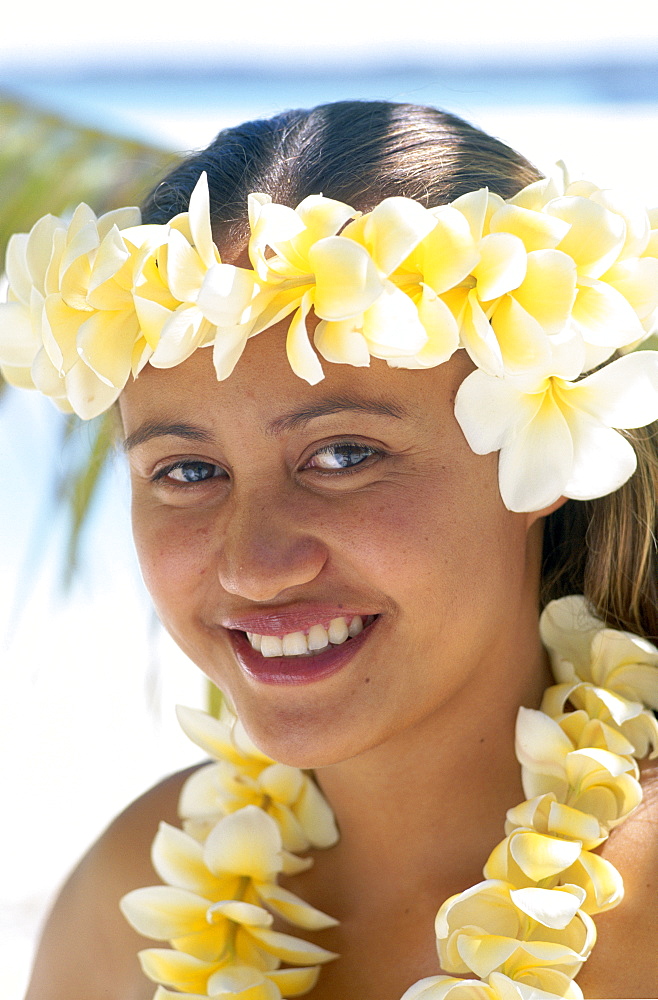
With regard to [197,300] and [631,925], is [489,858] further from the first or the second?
[197,300]

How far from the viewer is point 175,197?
82.4 inches

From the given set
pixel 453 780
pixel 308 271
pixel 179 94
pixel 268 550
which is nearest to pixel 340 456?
pixel 268 550

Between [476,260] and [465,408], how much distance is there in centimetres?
22

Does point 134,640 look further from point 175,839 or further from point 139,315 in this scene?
point 139,315

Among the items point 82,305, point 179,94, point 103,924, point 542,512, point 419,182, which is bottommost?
point 103,924

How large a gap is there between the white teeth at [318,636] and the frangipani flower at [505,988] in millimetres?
523

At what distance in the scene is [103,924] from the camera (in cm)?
240

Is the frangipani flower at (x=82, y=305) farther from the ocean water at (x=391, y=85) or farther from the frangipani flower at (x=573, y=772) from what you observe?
the frangipani flower at (x=573, y=772)

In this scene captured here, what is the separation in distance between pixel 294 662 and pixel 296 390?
1.45 feet

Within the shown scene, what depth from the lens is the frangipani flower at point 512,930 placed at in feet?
5.36

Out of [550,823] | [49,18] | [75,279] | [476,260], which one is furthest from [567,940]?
[49,18]

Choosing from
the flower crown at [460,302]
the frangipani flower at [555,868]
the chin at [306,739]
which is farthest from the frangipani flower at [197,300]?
the frangipani flower at [555,868]

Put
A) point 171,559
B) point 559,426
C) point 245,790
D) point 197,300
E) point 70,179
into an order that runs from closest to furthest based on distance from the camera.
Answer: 1. point 197,300
2. point 559,426
3. point 171,559
4. point 245,790
5. point 70,179

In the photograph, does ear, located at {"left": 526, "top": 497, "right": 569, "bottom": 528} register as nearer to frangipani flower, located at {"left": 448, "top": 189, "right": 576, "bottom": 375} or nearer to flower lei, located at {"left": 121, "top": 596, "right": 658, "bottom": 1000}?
flower lei, located at {"left": 121, "top": 596, "right": 658, "bottom": 1000}
